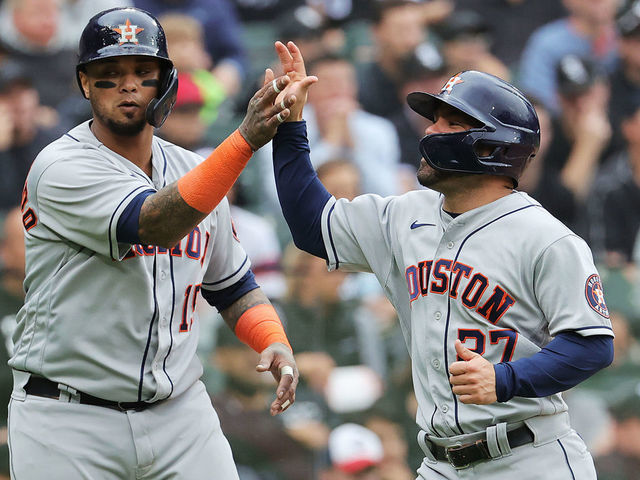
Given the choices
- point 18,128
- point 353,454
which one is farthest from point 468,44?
point 18,128

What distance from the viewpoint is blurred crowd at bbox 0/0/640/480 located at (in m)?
6.06

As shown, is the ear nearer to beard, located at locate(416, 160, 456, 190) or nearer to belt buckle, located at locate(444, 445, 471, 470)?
beard, located at locate(416, 160, 456, 190)

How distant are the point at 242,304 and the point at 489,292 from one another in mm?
1064

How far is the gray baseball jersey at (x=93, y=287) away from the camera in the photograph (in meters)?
3.07

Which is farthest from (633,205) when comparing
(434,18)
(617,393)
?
(434,18)

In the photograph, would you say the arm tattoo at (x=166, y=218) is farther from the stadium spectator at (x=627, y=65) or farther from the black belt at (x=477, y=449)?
the stadium spectator at (x=627, y=65)

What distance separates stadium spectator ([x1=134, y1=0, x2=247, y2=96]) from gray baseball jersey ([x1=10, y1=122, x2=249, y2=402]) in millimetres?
3165

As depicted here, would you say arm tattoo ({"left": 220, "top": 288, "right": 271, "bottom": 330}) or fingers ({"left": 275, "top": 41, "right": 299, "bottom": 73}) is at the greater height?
fingers ({"left": 275, "top": 41, "right": 299, "bottom": 73})

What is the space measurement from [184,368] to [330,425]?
2.92 metres

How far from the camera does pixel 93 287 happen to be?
3111mm

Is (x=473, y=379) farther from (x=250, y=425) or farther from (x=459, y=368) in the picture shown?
(x=250, y=425)

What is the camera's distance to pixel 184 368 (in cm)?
330

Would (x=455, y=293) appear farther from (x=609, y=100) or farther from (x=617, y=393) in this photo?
(x=609, y=100)

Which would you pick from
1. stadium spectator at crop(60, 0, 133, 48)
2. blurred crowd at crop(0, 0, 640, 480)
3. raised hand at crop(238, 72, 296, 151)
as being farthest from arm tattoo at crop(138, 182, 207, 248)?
stadium spectator at crop(60, 0, 133, 48)
